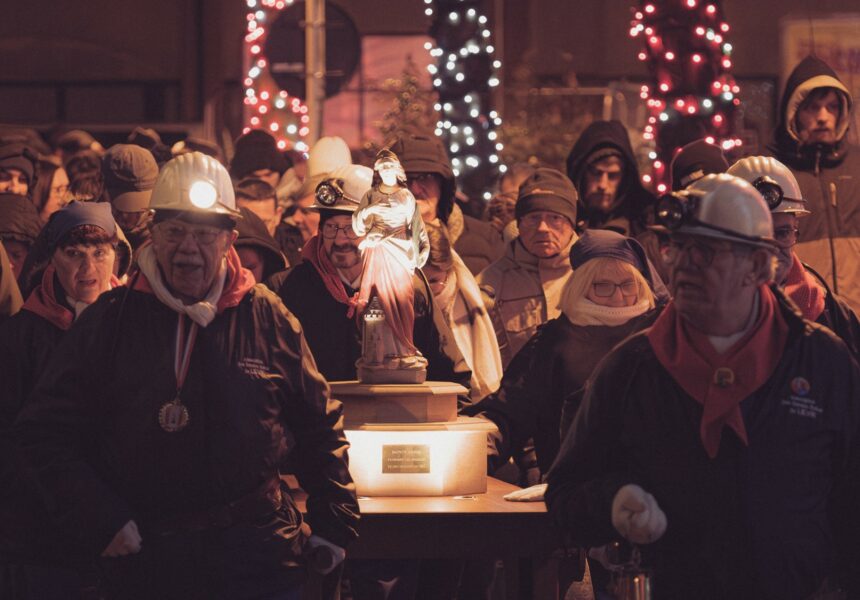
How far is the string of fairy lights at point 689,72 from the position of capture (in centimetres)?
1254

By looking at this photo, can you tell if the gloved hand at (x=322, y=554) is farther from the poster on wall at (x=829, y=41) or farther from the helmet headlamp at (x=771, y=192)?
the poster on wall at (x=829, y=41)

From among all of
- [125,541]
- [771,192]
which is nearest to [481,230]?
[771,192]

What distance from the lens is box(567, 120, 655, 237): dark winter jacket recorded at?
11.0 meters

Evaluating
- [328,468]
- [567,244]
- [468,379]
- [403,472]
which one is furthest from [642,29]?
[328,468]

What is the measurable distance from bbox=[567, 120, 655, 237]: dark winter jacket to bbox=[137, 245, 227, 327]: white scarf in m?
4.92

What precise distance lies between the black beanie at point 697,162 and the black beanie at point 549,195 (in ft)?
1.84

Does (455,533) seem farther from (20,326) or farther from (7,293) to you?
(7,293)

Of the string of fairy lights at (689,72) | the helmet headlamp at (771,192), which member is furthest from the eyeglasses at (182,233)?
the string of fairy lights at (689,72)

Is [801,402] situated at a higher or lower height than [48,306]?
lower

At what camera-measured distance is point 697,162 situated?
1022 centimetres

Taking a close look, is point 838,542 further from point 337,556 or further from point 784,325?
point 337,556

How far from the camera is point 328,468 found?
6410mm

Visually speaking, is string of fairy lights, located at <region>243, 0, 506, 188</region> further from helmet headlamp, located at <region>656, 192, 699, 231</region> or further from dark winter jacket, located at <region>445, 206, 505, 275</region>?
helmet headlamp, located at <region>656, 192, 699, 231</region>

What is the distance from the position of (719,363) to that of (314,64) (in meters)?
13.0
